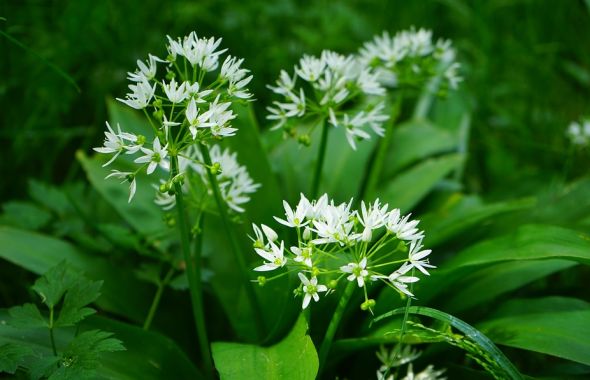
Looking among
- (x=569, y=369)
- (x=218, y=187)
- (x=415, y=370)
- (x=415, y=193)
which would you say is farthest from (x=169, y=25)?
(x=569, y=369)

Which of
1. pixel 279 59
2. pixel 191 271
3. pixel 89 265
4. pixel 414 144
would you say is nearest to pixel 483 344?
pixel 191 271

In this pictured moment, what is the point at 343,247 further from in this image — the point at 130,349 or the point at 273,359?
the point at 130,349

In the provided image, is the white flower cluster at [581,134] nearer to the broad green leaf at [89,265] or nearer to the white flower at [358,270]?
the white flower at [358,270]

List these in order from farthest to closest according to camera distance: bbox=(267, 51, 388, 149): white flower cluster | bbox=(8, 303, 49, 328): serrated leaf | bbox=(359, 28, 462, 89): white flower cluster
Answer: bbox=(359, 28, 462, 89): white flower cluster < bbox=(267, 51, 388, 149): white flower cluster < bbox=(8, 303, 49, 328): serrated leaf

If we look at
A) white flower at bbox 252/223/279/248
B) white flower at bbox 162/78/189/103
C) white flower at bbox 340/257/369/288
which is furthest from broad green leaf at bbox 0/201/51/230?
white flower at bbox 340/257/369/288

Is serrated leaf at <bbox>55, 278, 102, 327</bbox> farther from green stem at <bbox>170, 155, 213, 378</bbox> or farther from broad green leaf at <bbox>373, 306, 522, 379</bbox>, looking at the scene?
broad green leaf at <bbox>373, 306, 522, 379</bbox>

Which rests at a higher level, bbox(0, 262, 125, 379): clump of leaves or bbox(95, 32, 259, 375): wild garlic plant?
bbox(95, 32, 259, 375): wild garlic plant
